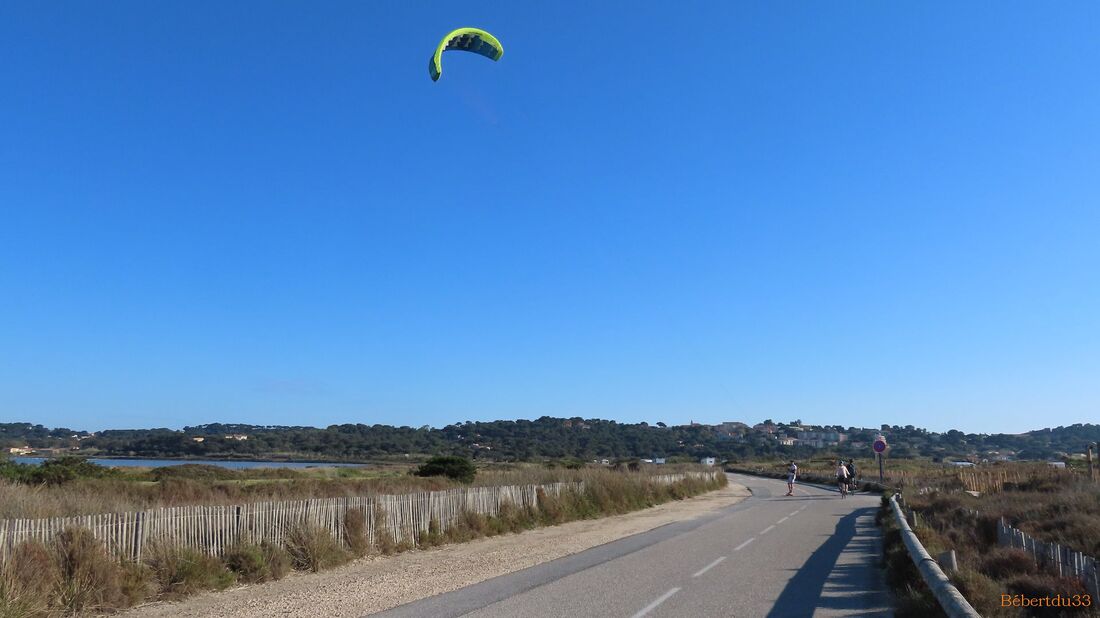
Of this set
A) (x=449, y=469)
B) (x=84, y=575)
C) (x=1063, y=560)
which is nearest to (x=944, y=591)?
(x=1063, y=560)

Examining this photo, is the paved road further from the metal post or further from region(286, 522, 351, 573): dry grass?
region(286, 522, 351, 573): dry grass

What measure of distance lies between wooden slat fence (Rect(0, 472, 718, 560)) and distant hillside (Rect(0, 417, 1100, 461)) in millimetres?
79379

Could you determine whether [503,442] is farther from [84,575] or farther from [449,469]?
[84,575]

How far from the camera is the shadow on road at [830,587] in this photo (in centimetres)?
1045

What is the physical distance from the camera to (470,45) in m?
21.5

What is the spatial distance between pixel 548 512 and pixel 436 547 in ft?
23.3

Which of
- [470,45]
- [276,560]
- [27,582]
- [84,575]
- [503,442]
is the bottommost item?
[503,442]

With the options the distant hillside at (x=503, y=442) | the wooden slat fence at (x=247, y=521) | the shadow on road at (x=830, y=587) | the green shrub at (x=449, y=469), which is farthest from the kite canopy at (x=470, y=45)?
the distant hillside at (x=503, y=442)

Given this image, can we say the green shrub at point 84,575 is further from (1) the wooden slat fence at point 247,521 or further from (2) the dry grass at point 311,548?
(2) the dry grass at point 311,548

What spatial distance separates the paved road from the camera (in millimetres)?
10328

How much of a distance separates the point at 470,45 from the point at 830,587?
53.0ft

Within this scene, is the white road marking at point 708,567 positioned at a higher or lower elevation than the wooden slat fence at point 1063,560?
lower

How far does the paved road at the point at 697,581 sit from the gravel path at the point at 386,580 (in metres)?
0.66

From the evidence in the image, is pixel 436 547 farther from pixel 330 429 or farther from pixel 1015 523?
pixel 330 429
